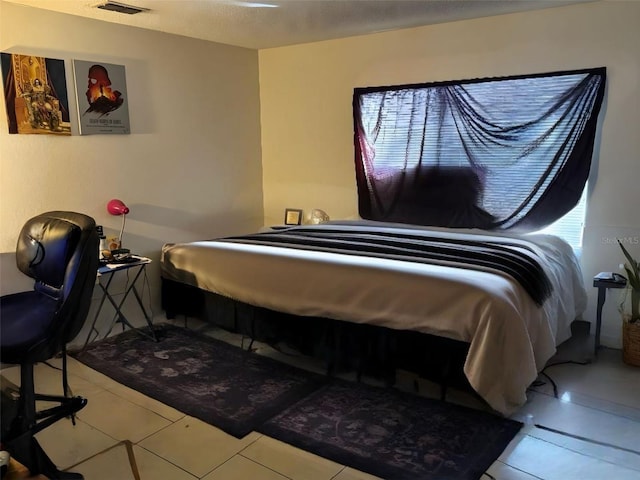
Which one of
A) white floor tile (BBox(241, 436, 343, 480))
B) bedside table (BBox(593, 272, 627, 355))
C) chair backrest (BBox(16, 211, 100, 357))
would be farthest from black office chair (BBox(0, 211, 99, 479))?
bedside table (BBox(593, 272, 627, 355))

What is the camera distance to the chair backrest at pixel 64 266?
6.52 feet

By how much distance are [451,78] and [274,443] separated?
2.91 meters

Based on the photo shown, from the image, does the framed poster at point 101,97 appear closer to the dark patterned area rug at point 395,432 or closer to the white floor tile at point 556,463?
the dark patterned area rug at point 395,432

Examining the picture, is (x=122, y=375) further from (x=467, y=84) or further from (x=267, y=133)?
(x=467, y=84)

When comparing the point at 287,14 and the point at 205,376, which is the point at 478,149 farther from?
the point at 205,376

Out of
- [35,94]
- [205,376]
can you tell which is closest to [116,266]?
[205,376]

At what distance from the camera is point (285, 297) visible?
2951mm

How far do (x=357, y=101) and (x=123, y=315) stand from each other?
2.53 meters

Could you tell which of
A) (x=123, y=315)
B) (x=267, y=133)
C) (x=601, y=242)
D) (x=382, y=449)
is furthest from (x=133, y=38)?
(x=601, y=242)

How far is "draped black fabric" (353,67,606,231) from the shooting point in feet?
11.3

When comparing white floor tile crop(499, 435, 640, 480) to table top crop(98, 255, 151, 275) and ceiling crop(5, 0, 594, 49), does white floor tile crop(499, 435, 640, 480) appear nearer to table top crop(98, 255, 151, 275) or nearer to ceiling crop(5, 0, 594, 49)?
table top crop(98, 255, 151, 275)

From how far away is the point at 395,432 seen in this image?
2.37m

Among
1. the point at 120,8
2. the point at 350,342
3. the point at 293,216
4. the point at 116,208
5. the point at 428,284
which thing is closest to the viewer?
the point at 428,284

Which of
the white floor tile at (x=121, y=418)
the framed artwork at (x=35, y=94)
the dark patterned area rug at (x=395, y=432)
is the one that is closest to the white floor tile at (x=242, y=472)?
the dark patterned area rug at (x=395, y=432)
